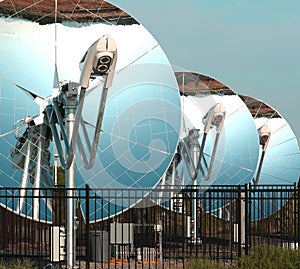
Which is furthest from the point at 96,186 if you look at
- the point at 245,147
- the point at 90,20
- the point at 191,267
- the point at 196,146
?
the point at 245,147

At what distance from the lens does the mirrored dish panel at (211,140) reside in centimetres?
2612

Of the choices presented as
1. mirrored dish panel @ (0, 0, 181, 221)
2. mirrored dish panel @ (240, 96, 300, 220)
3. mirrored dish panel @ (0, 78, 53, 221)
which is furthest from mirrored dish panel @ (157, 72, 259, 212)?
mirrored dish panel @ (0, 78, 53, 221)

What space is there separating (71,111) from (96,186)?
2100 millimetres

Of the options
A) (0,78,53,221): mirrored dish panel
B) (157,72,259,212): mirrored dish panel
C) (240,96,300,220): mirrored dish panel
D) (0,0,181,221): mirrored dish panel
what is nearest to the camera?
(0,78,53,221): mirrored dish panel

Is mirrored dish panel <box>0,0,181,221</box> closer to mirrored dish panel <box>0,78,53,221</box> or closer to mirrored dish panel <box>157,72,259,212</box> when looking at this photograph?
mirrored dish panel <box>0,78,53,221</box>

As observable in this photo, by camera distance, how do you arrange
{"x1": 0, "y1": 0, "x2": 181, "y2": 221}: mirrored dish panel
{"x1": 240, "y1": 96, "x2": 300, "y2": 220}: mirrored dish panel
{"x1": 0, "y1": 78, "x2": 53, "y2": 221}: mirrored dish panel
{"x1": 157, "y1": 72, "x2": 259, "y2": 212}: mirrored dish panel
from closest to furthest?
1. {"x1": 0, "y1": 78, "x2": 53, "y2": 221}: mirrored dish panel
2. {"x1": 0, "y1": 0, "x2": 181, "y2": 221}: mirrored dish panel
3. {"x1": 157, "y1": 72, "x2": 259, "y2": 212}: mirrored dish panel
4. {"x1": 240, "y1": 96, "x2": 300, "y2": 220}: mirrored dish panel

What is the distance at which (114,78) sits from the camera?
1828 centimetres

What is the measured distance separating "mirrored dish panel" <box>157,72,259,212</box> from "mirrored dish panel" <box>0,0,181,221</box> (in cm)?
724

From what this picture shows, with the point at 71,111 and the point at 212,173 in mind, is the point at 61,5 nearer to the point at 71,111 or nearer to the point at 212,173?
the point at 71,111

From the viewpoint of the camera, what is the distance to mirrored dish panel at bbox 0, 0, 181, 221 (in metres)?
17.6

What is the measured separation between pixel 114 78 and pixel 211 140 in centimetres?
900

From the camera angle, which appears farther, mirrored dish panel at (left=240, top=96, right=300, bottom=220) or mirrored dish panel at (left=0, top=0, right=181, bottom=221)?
mirrored dish panel at (left=240, top=96, right=300, bottom=220)

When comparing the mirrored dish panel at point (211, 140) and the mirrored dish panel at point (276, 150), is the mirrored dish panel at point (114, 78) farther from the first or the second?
the mirrored dish panel at point (276, 150)

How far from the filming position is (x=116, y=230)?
1839 cm
